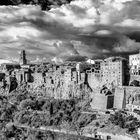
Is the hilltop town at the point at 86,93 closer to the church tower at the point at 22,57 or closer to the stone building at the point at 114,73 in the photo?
the stone building at the point at 114,73

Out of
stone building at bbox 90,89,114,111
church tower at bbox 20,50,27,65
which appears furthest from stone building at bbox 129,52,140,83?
church tower at bbox 20,50,27,65

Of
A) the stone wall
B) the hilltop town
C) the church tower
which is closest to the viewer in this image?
the hilltop town

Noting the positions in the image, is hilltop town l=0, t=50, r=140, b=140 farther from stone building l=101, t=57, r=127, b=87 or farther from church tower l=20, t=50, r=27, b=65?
church tower l=20, t=50, r=27, b=65

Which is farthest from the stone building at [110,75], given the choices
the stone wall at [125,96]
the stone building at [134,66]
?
the stone wall at [125,96]

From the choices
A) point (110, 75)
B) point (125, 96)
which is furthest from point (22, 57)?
point (125, 96)

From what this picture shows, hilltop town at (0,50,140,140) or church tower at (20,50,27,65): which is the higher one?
church tower at (20,50,27,65)

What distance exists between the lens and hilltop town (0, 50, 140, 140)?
1611 inches

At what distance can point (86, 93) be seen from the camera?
165 ft

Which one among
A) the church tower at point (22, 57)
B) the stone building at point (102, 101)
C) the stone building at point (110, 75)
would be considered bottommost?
the stone building at point (102, 101)

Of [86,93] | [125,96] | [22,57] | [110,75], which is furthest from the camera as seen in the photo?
[22,57]

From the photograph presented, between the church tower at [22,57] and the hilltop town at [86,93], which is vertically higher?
the church tower at [22,57]

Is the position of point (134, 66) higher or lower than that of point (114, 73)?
higher

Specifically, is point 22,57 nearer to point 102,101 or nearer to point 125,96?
point 102,101

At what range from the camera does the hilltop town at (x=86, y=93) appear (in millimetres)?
40931
